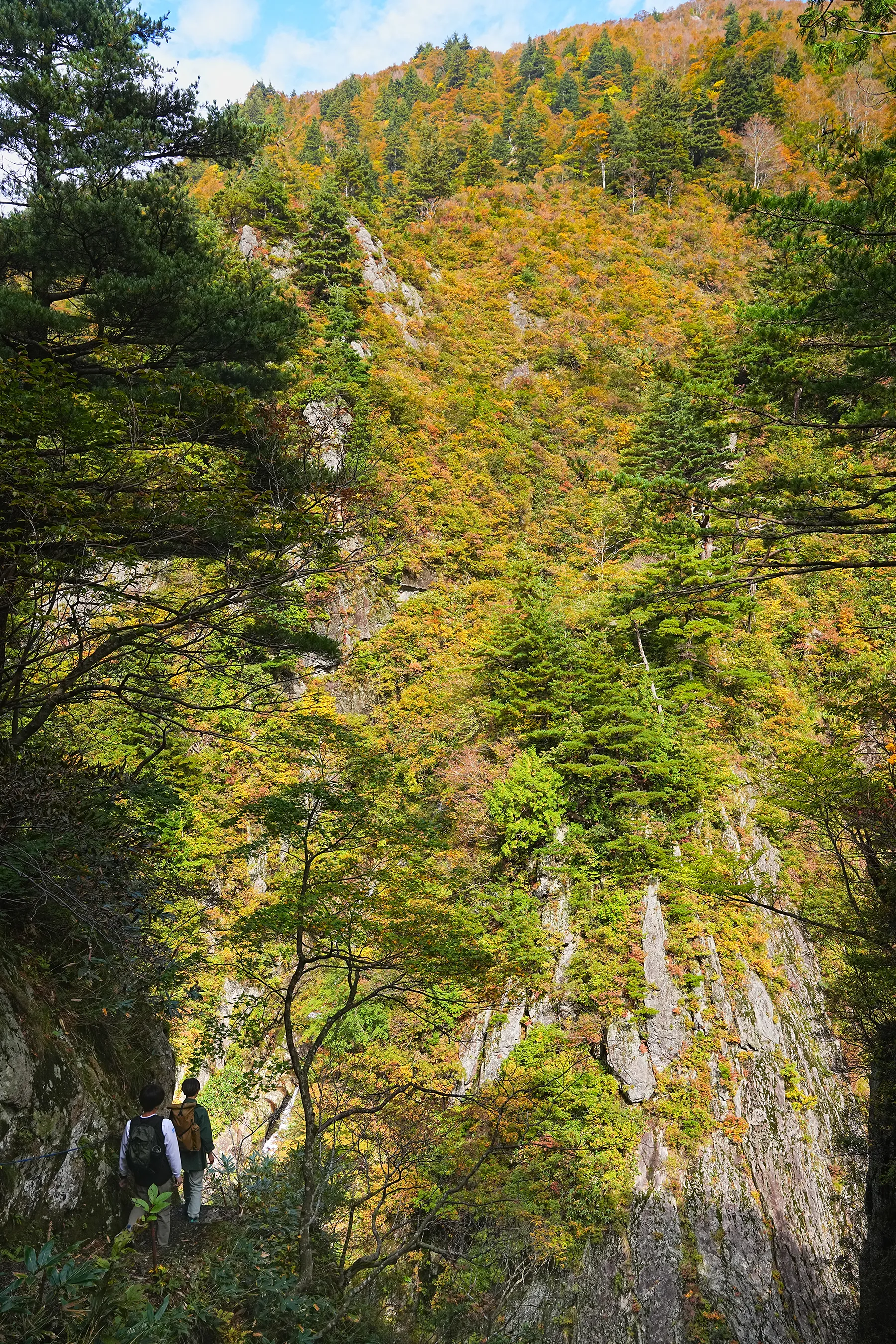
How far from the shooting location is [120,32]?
6.57m

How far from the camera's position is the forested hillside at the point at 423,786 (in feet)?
17.5

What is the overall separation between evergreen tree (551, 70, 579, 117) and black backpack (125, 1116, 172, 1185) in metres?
63.3

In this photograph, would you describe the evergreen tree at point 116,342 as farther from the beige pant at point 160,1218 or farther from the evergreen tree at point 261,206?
the evergreen tree at point 261,206

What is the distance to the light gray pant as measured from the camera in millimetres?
5586

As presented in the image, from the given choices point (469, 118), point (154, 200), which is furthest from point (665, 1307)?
point (469, 118)

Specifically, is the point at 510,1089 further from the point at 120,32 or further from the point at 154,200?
the point at 120,32

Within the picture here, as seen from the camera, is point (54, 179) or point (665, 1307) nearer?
point (54, 179)

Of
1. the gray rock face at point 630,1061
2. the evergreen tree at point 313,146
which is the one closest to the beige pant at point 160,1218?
the gray rock face at point 630,1061

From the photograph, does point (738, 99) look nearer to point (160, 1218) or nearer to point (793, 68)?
point (793, 68)

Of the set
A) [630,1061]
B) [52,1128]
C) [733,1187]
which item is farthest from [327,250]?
[733,1187]

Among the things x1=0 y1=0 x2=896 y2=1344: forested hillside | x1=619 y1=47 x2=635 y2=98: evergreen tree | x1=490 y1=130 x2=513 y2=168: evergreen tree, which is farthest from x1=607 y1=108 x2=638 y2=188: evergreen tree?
x1=0 y1=0 x2=896 y2=1344: forested hillside

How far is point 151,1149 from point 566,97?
66.8m

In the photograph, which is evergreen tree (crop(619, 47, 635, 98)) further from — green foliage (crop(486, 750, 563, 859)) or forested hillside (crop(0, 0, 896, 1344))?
green foliage (crop(486, 750, 563, 859))

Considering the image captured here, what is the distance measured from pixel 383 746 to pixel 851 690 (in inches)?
405
